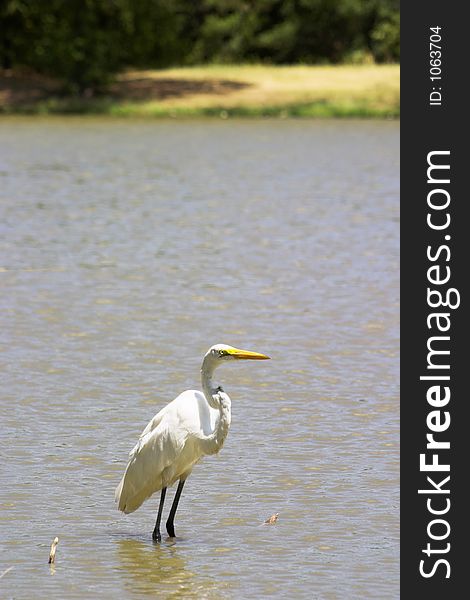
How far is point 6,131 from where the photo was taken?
39.5m

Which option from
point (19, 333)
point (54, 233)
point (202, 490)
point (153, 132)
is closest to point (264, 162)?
point (153, 132)

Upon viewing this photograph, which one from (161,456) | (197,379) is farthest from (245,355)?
(197,379)

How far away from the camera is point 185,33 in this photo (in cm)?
5816

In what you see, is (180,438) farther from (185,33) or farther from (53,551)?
(185,33)

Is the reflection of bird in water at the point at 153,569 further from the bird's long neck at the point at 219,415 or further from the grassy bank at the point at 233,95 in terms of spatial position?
the grassy bank at the point at 233,95

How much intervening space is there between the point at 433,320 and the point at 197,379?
2.91m

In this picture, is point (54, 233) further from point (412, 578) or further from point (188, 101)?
point (188, 101)

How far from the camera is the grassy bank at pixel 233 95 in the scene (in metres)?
44.6

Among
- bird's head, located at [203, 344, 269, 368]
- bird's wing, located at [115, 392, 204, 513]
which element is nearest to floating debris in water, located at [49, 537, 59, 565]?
bird's wing, located at [115, 392, 204, 513]

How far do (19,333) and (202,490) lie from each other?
200 inches

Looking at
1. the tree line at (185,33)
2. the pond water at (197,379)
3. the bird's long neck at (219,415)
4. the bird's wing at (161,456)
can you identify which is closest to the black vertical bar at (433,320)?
the pond water at (197,379)

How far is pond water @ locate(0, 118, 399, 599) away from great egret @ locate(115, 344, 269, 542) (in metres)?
0.31

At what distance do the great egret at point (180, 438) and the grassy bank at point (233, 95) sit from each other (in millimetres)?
36833

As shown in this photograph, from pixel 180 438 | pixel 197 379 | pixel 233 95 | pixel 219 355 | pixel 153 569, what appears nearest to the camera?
pixel 153 569
